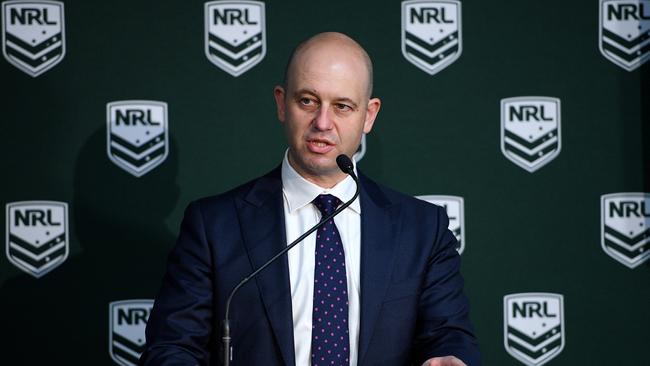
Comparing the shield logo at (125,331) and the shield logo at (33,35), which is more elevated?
the shield logo at (33,35)

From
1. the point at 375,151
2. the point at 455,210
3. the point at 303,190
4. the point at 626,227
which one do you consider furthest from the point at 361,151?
the point at 626,227

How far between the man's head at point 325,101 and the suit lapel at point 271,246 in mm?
119

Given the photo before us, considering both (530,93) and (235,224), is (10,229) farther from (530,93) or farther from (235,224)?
(530,93)

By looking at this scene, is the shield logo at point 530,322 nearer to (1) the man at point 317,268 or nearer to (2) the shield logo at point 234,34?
(1) the man at point 317,268

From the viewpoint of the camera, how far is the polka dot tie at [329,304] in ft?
5.73

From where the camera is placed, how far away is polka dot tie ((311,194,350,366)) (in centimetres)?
175

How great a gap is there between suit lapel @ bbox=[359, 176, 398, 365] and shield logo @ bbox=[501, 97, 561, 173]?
0.64 metres

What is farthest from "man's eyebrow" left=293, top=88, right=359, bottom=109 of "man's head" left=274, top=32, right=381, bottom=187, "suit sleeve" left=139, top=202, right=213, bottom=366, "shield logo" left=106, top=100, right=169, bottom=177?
"shield logo" left=106, top=100, right=169, bottom=177

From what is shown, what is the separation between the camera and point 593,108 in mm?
2441

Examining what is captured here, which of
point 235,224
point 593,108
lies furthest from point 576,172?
point 235,224

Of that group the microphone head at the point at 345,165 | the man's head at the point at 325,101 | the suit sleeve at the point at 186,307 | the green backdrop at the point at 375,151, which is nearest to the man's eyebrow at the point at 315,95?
the man's head at the point at 325,101

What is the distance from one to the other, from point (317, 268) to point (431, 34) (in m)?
0.94

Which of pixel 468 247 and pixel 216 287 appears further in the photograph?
pixel 468 247

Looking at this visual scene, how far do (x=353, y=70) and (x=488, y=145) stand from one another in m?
0.74
